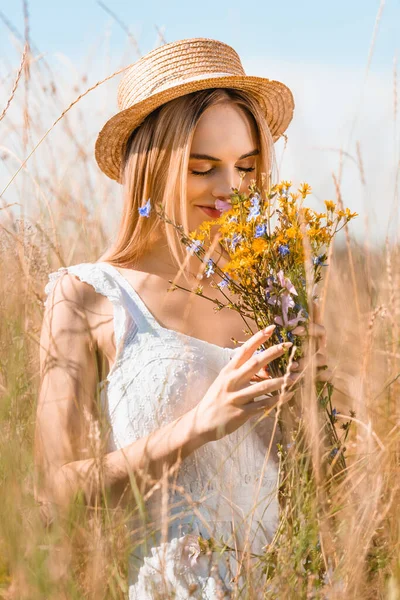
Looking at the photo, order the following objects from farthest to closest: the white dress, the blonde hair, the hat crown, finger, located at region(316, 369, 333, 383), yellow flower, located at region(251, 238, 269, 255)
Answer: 1. the hat crown
2. the blonde hair
3. the white dress
4. finger, located at region(316, 369, 333, 383)
5. yellow flower, located at region(251, 238, 269, 255)

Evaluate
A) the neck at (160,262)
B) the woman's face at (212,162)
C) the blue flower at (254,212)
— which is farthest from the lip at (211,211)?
the blue flower at (254,212)

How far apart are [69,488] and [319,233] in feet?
2.62

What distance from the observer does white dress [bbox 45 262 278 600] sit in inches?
71.6

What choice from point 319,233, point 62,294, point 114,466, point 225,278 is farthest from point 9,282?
point 319,233

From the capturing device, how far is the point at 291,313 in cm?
161

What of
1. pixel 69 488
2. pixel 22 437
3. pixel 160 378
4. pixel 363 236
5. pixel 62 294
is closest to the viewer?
pixel 69 488

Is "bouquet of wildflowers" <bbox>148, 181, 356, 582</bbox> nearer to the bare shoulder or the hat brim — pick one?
the bare shoulder

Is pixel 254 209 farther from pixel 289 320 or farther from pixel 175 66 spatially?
pixel 175 66

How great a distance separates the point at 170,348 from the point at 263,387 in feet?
1.78

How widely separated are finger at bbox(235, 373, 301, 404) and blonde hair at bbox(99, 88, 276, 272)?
64cm

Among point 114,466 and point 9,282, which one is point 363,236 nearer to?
point 9,282

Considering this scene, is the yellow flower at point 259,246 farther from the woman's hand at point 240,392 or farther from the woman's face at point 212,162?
the woman's face at point 212,162

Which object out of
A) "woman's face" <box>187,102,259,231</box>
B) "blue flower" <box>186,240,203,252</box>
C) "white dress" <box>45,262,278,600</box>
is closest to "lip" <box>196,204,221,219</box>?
"woman's face" <box>187,102,259,231</box>

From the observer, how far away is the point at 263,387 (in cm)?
159
